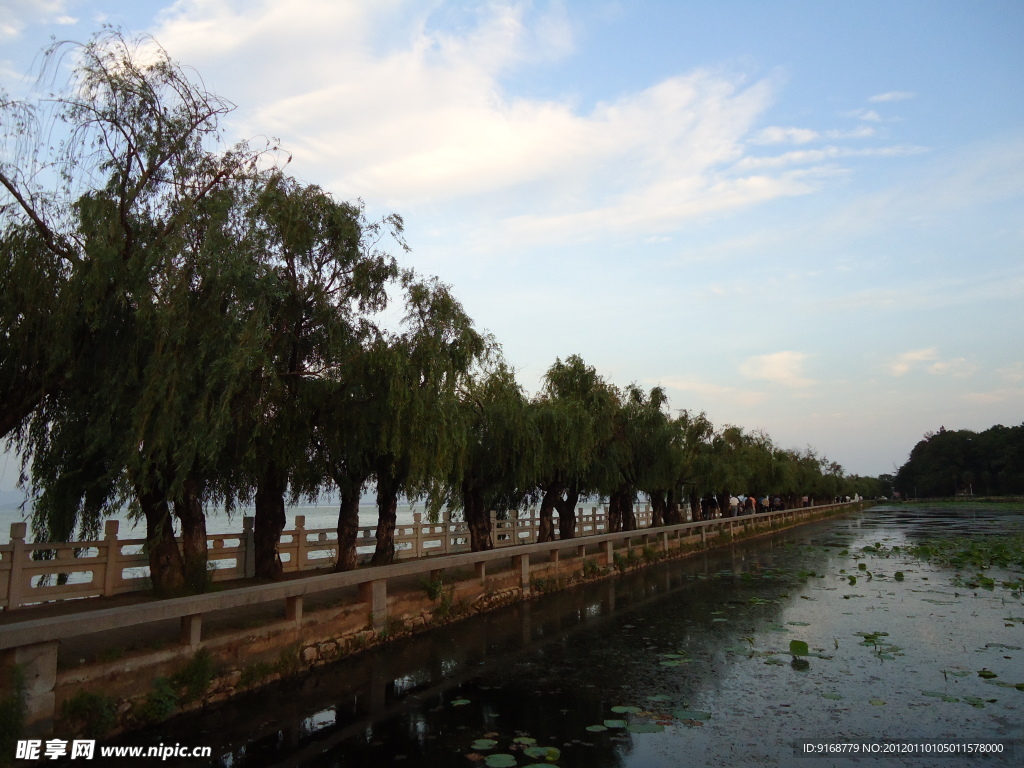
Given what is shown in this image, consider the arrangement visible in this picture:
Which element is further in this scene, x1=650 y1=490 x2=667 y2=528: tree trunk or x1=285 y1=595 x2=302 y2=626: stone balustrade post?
x1=650 y1=490 x2=667 y2=528: tree trunk

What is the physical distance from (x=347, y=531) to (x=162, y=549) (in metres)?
4.33

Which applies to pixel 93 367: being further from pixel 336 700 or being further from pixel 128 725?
pixel 336 700

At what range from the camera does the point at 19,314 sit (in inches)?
310

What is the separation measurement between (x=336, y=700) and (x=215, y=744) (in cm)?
138

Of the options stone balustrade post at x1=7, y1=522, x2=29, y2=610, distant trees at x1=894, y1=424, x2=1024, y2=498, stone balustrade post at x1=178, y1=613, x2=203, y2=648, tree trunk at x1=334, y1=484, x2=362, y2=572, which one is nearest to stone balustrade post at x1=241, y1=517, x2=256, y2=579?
tree trunk at x1=334, y1=484, x2=362, y2=572

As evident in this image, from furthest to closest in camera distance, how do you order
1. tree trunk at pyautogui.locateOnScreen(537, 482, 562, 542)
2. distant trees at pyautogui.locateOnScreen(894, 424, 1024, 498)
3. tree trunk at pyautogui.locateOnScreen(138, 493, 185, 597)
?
distant trees at pyautogui.locateOnScreen(894, 424, 1024, 498) → tree trunk at pyautogui.locateOnScreen(537, 482, 562, 542) → tree trunk at pyautogui.locateOnScreen(138, 493, 185, 597)

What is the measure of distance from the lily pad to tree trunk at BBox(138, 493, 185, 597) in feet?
20.3

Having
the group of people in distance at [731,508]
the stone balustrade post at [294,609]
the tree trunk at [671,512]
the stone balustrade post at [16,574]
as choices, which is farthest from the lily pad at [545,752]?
the group of people in distance at [731,508]

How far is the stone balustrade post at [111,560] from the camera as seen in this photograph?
1006 centimetres

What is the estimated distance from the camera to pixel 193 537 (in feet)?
35.7

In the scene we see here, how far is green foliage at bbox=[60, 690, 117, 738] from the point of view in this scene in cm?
557

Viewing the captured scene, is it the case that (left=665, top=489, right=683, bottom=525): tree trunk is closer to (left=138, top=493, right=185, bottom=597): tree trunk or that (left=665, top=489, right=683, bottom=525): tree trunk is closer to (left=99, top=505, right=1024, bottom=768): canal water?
(left=99, top=505, right=1024, bottom=768): canal water

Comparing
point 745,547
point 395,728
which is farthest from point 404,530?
point 745,547

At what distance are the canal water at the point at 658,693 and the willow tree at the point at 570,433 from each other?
631cm
